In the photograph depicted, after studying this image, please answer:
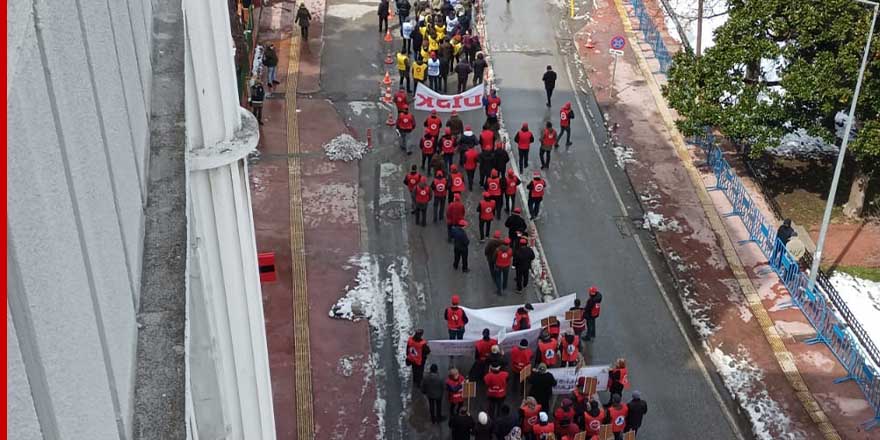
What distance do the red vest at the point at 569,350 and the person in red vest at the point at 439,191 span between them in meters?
5.41

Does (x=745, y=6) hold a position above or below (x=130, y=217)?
below

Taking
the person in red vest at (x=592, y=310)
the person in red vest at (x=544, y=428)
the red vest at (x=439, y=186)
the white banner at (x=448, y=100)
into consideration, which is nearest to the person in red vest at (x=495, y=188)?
the red vest at (x=439, y=186)

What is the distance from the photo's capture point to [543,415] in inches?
556

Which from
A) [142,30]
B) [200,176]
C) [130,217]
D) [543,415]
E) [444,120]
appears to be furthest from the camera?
[444,120]

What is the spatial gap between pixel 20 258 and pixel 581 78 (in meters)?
26.3

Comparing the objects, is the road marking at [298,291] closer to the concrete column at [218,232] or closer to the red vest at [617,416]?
the red vest at [617,416]

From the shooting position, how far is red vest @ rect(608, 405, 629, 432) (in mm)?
14477

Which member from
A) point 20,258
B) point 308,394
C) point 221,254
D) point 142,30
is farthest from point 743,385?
point 20,258

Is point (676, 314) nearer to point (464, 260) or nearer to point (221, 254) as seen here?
point (464, 260)

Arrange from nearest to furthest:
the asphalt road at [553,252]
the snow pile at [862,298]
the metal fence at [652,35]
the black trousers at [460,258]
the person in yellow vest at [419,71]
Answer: the asphalt road at [553,252], the snow pile at [862,298], the black trousers at [460,258], the person in yellow vest at [419,71], the metal fence at [652,35]

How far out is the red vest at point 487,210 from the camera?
19956mm

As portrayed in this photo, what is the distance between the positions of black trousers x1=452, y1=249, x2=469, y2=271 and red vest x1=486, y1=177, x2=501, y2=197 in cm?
138

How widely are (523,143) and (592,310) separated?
19.5 feet

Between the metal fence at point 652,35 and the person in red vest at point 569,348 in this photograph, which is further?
the metal fence at point 652,35
